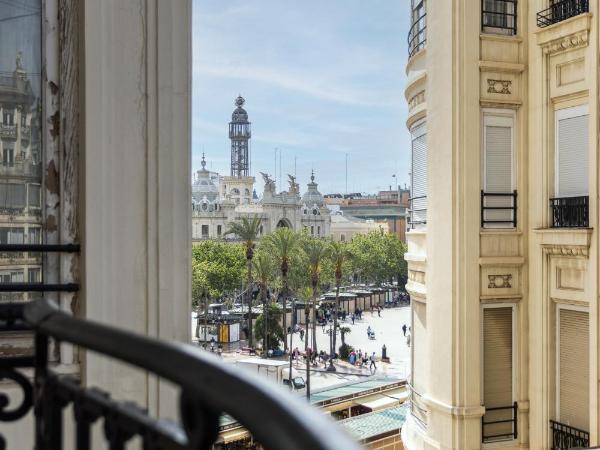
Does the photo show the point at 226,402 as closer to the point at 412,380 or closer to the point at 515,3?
the point at 515,3

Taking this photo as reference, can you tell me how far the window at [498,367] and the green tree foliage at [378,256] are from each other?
146 ft

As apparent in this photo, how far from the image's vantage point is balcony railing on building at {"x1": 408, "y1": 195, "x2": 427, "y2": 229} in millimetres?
8641

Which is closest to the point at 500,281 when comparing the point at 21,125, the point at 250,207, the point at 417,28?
the point at 417,28

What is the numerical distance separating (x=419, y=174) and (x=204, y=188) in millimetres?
68534

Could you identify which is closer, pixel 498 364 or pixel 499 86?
pixel 499 86

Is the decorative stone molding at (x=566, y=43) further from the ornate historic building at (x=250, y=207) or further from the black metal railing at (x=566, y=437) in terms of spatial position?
the ornate historic building at (x=250, y=207)

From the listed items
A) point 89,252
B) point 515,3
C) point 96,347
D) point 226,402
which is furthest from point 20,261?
point 515,3

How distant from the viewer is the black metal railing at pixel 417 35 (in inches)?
343

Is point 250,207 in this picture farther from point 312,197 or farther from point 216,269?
point 216,269

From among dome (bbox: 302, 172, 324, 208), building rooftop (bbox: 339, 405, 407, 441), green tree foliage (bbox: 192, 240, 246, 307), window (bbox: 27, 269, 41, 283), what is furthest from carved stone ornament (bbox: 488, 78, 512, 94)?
dome (bbox: 302, 172, 324, 208)

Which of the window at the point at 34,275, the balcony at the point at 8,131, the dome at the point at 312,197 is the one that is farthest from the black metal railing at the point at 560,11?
the dome at the point at 312,197

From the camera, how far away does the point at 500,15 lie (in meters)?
7.49

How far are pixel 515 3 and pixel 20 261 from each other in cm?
685

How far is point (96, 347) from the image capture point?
1.08m
